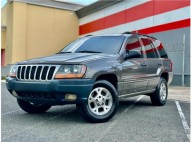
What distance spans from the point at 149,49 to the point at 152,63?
416 millimetres

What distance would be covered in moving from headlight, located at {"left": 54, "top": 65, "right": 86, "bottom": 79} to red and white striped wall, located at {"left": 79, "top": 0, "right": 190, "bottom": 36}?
38.4 feet

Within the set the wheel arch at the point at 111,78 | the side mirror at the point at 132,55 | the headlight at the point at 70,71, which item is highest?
the side mirror at the point at 132,55

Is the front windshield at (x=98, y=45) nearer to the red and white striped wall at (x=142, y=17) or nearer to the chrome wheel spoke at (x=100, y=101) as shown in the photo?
the chrome wheel spoke at (x=100, y=101)

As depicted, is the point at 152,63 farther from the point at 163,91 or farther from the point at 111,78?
the point at 111,78

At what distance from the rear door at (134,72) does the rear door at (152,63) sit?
0.78 ft

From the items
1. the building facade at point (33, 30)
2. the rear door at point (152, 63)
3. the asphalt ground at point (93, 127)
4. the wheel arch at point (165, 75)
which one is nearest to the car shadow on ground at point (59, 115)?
the asphalt ground at point (93, 127)

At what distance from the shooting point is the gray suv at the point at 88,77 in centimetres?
485

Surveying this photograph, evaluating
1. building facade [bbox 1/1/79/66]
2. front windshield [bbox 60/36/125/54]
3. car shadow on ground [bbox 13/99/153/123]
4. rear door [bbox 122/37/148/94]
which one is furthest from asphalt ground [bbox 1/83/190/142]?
building facade [bbox 1/1/79/66]

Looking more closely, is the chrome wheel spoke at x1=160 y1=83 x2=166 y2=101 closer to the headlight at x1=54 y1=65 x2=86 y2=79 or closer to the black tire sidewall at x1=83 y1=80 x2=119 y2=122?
the black tire sidewall at x1=83 y1=80 x2=119 y2=122

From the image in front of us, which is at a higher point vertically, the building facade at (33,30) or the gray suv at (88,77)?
the building facade at (33,30)

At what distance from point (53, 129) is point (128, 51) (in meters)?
2.37

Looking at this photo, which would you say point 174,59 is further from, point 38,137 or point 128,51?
point 38,137

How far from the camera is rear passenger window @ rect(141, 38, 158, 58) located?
706 centimetres

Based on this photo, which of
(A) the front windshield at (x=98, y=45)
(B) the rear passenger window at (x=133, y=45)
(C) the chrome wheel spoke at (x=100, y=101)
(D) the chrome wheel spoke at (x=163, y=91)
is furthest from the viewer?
(D) the chrome wheel spoke at (x=163, y=91)
